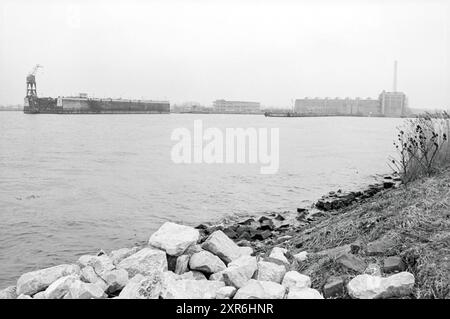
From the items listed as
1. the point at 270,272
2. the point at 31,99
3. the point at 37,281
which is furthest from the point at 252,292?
the point at 31,99

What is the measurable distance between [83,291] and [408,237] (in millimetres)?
3369

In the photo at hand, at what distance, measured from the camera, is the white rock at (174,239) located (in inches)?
187

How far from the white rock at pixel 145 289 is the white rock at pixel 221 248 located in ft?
4.29

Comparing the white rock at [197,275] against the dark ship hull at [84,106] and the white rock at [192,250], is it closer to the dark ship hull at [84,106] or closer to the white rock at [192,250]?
the white rock at [192,250]

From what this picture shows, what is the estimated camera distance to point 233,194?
13.7 m

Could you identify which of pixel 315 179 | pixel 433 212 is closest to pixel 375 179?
pixel 315 179

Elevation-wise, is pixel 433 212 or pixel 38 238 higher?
pixel 433 212

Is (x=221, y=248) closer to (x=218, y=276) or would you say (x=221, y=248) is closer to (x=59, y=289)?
(x=218, y=276)

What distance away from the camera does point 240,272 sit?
4.10 m

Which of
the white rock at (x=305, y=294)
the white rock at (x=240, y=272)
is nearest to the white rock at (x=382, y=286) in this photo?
the white rock at (x=305, y=294)

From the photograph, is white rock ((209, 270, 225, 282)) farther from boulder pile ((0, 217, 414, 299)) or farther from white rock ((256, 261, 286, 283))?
white rock ((256, 261, 286, 283))
